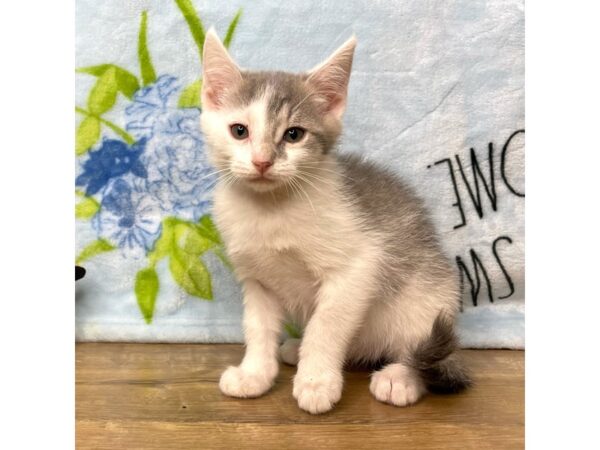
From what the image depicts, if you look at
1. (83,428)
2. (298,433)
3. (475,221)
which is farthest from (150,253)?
(475,221)

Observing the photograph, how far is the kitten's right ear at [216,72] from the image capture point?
1230 mm

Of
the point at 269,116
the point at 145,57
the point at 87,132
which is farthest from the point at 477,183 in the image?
the point at 87,132

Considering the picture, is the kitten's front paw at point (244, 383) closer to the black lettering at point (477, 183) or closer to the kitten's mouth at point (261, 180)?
the kitten's mouth at point (261, 180)

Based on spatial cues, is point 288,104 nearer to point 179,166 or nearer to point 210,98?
point 210,98

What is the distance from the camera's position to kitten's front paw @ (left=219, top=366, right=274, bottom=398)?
49.3 inches

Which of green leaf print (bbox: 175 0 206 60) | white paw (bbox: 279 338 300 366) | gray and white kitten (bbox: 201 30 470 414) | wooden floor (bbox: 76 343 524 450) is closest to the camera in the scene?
wooden floor (bbox: 76 343 524 450)

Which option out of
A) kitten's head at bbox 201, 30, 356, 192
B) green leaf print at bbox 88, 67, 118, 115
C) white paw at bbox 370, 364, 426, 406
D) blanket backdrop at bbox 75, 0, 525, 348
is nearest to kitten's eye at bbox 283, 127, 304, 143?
kitten's head at bbox 201, 30, 356, 192

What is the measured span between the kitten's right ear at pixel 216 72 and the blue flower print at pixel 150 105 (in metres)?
0.37

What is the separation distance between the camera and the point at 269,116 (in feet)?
3.89

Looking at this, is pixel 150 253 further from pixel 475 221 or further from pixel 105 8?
pixel 475 221

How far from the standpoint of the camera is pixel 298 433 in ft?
3.70

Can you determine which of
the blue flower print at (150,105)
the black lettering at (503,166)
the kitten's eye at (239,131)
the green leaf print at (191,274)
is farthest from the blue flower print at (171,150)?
the black lettering at (503,166)

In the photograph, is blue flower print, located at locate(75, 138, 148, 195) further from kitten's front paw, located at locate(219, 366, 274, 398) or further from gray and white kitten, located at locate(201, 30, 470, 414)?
kitten's front paw, located at locate(219, 366, 274, 398)

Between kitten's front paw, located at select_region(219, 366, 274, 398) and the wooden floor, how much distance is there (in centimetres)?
2
